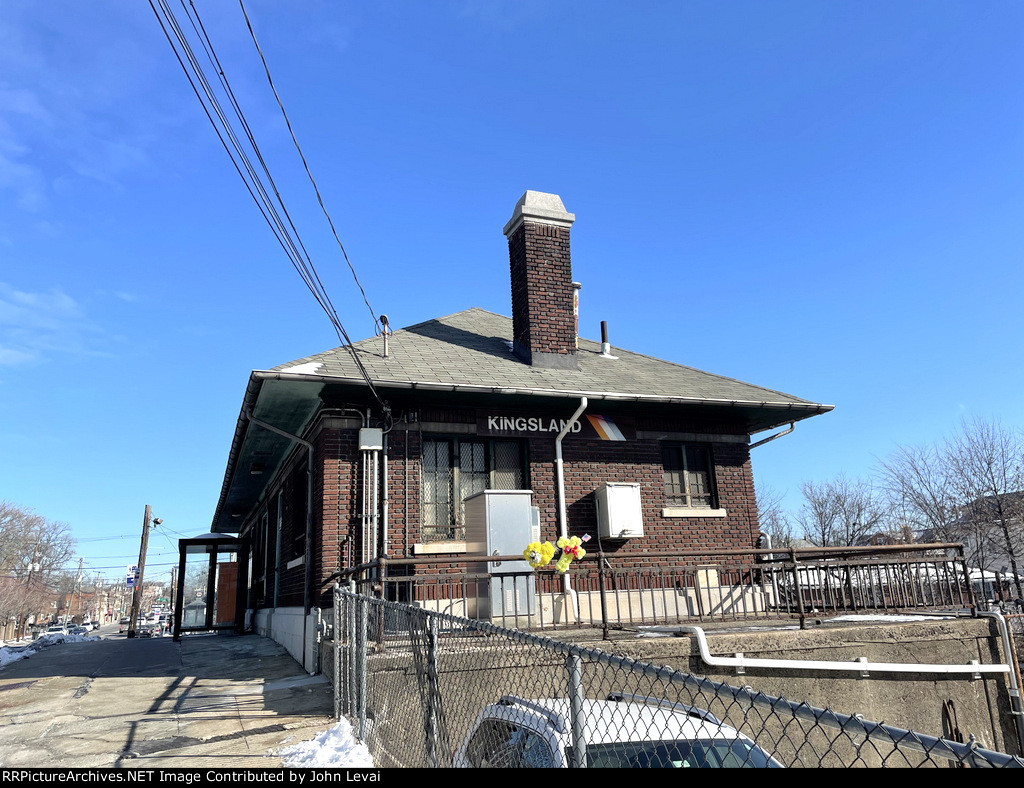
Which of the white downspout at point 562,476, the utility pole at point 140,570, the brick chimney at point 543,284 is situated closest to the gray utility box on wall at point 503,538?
the white downspout at point 562,476

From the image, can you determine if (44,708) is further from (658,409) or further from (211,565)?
(211,565)

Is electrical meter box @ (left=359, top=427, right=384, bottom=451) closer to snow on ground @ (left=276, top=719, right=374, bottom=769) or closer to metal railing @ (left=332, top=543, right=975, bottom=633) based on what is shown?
metal railing @ (left=332, top=543, right=975, bottom=633)

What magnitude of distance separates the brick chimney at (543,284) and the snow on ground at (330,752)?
27.7ft

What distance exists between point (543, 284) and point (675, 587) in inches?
256

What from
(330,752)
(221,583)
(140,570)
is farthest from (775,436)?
(140,570)

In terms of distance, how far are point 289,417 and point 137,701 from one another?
18.4 feet

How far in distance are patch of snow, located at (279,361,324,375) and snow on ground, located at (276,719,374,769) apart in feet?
19.0

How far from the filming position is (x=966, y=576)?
10516 millimetres

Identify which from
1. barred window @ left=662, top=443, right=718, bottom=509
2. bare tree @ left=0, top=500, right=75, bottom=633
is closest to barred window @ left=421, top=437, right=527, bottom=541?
barred window @ left=662, top=443, right=718, bottom=509

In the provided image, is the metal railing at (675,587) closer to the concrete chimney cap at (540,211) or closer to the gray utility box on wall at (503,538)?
the gray utility box on wall at (503,538)

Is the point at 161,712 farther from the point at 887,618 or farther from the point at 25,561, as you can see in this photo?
the point at 25,561

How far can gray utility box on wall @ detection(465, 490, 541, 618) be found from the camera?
11234mm

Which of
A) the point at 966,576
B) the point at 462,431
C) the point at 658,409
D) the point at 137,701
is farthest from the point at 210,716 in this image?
the point at 966,576

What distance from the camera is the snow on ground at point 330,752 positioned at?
5918 mm
